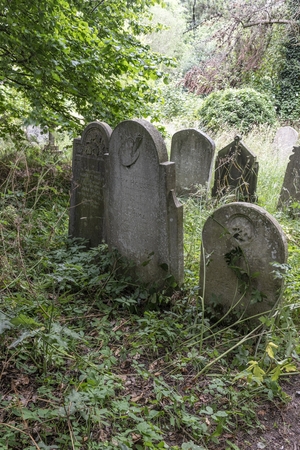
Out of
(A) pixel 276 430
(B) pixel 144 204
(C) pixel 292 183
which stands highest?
(C) pixel 292 183

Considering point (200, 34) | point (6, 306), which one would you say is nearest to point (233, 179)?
point (6, 306)

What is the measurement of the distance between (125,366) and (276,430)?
42.1 inches

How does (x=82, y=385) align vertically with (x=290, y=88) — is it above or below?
below

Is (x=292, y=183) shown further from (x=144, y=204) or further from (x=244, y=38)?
(x=244, y=38)

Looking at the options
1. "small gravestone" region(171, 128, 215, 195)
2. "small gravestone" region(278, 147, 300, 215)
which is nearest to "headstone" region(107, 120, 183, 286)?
"small gravestone" region(171, 128, 215, 195)

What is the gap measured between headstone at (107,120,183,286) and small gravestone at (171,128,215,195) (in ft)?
8.61

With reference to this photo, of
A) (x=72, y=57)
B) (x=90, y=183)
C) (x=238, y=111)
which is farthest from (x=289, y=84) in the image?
(x=90, y=183)

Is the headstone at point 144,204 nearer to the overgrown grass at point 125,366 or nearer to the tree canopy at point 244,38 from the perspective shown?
the overgrown grass at point 125,366

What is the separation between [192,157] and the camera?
6.79 metres

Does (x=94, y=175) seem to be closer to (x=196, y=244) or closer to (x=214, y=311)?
(x=196, y=244)

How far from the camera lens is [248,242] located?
10.7ft

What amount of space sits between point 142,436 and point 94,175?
3020 mm

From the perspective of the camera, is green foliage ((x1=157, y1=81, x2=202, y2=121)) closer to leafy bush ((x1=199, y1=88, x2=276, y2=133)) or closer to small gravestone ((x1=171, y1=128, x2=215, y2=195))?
leafy bush ((x1=199, y1=88, x2=276, y2=133))

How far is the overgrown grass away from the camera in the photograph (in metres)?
2.19
